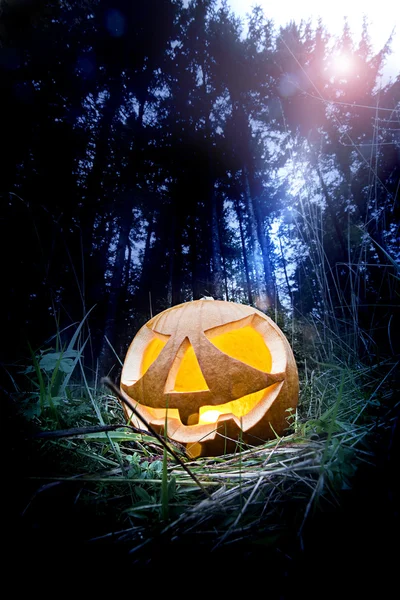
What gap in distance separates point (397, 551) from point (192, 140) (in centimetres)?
970

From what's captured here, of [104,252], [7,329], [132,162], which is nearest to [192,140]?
[132,162]

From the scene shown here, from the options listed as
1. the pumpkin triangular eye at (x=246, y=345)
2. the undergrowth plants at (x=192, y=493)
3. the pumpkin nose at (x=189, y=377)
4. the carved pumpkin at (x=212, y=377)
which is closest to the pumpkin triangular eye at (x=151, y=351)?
the carved pumpkin at (x=212, y=377)

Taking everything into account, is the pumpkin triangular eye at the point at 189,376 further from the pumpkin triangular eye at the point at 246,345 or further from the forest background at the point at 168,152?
the forest background at the point at 168,152

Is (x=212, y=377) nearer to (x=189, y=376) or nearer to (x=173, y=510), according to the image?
(x=189, y=376)

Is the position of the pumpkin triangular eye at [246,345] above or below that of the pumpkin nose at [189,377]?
above

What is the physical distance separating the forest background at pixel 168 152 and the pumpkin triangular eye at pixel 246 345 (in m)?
0.42

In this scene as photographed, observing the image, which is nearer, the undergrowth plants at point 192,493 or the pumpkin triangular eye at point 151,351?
the undergrowth plants at point 192,493

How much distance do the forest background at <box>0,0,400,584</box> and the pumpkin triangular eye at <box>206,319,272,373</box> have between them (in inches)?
16.7

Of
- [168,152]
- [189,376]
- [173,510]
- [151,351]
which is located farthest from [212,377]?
[168,152]

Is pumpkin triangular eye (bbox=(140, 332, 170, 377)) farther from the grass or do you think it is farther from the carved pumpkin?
the grass

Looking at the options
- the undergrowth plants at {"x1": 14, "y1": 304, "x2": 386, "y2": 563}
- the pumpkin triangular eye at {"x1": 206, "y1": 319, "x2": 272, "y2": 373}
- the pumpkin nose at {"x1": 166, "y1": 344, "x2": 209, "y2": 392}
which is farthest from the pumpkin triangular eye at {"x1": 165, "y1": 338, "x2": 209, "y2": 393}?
the undergrowth plants at {"x1": 14, "y1": 304, "x2": 386, "y2": 563}

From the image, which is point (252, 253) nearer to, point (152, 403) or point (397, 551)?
point (152, 403)

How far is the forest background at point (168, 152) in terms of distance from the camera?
2937 millimetres

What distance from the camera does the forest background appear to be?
9.63 ft
